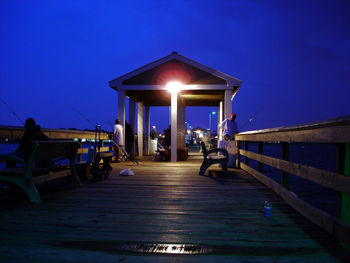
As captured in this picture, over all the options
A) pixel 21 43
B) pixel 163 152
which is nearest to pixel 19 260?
pixel 163 152

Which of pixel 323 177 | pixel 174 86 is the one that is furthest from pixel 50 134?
pixel 174 86

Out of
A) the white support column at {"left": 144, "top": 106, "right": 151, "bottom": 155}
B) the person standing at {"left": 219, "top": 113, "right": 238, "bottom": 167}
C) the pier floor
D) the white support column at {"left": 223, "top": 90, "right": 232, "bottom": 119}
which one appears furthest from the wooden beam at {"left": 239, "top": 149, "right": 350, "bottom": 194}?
the white support column at {"left": 144, "top": 106, "right": 151, "bottom": 155}

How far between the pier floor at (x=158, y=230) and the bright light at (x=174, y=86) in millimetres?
6653

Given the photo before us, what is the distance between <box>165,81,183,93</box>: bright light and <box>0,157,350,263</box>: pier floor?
262 inches

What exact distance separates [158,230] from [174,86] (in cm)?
810

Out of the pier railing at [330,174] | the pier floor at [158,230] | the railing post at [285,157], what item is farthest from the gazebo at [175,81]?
the pier railing at [330,174]

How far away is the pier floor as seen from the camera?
1829 millimetres

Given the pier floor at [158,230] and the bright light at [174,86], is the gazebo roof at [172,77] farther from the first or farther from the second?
the pier floor at [158,230]

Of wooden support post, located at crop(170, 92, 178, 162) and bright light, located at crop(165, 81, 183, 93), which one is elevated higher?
bright light, located at crop(165, 81, 183, 93)

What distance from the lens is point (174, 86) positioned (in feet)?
32.4

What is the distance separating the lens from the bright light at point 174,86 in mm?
9867

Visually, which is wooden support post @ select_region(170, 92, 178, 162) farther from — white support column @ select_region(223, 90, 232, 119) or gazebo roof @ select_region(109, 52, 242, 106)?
white support column @ select_region(223, 90, 232, 119)

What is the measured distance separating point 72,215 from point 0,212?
936 mm

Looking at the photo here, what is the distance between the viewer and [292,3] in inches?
6594
